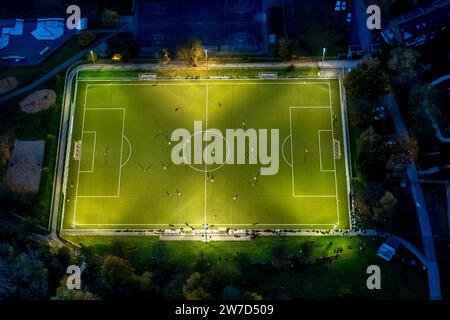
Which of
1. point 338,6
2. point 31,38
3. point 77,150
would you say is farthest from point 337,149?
point 31,38

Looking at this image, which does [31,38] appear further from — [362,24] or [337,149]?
[362,24]

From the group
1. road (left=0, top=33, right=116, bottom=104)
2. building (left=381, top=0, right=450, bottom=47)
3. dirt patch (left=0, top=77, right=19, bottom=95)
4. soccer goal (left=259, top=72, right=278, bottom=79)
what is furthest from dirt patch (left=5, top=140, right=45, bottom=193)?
building (left=381, top=0, right=450, bottom=47)

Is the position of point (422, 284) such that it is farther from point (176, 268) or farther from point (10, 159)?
point (10, 159)

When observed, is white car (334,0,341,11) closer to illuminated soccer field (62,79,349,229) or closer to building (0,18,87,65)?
illuminated soccer field (62,79,349,229)

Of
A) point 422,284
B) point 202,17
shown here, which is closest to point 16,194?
point 202,17

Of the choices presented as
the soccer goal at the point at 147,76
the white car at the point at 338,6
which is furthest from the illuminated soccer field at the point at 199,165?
the white car at the point at 338,6
